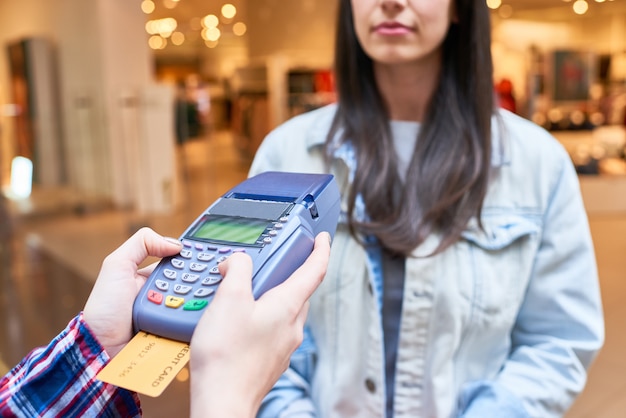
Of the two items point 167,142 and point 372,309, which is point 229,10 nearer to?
point 167,142

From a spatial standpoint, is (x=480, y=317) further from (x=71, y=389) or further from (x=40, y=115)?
(x=40, y=115)

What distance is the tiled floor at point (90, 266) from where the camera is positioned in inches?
33.3

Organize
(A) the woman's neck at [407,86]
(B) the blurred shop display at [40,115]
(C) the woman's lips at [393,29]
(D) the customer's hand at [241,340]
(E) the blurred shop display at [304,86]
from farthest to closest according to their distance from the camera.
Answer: (E) the blurred shop display at [304,86]
(B) the blurred shop display at [40,115]
(A) the woman's neck at [407,86]
(C) the woman's lips at [393,29]
(D) the customer's hand at [241,340]

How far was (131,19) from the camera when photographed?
4.93m

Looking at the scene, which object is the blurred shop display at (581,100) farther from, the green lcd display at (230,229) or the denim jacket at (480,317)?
the green lcd display at (230,229)

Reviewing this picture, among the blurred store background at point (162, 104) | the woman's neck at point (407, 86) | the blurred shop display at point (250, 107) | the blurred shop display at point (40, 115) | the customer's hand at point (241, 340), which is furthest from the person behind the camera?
the blurred shop display at point (250, 107)

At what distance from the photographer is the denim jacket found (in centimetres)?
73

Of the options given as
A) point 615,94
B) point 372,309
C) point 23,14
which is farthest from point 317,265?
point 23,14

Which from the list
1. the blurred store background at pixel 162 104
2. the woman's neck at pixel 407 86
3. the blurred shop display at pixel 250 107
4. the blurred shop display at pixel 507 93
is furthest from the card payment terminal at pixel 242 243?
the blurred shop display at pixel 250 107

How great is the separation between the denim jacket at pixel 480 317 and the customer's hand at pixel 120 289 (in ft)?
1.08

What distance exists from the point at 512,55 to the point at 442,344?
444 cm

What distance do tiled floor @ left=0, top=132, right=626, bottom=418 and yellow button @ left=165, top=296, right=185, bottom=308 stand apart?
55mm

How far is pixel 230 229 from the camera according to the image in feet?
1.52

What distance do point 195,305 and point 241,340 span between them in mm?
50
